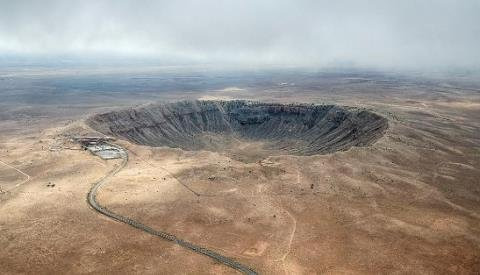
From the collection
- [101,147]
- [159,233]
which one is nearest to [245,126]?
[101,147]

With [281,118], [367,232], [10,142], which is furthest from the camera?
[281,118]

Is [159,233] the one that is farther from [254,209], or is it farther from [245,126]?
[245,126]

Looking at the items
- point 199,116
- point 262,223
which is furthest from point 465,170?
point 199,116

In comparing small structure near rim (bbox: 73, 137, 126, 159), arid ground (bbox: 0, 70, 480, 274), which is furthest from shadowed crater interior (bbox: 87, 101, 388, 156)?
arid ground (bbox: 0, 70, 480, 274)

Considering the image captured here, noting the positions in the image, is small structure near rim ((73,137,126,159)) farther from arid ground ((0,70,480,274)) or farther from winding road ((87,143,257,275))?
winding road ((87,143,257,275))

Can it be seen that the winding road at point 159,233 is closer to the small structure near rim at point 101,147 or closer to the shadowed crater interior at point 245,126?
the small structure near rim at point 101,147

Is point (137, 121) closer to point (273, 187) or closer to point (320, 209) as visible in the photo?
point (273, 187)
